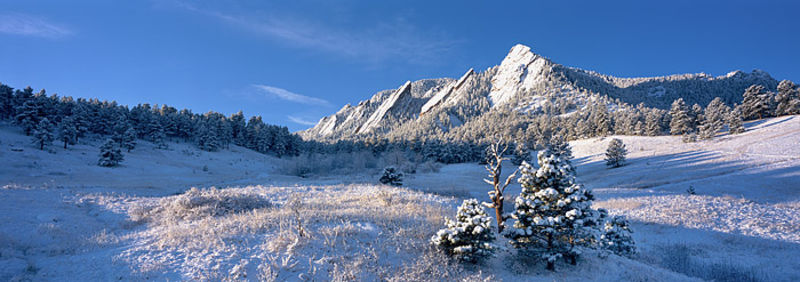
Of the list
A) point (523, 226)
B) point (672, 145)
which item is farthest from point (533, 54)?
point (523, 226)

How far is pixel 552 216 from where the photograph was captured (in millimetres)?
7836

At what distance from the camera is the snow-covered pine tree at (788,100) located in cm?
5508

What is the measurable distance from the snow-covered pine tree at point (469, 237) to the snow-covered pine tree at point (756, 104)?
3551 inches

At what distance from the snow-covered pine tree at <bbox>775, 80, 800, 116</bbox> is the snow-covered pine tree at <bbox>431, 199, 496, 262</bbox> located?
3423 inches

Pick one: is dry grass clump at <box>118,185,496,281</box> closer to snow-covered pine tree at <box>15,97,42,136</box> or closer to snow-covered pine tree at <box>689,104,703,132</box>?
snow-covered pine tree at <box>15,97,42,136</box>

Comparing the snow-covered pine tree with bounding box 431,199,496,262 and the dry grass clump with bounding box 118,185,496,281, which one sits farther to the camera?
the snow-covered pine tree with bounding box 431,199,496,262

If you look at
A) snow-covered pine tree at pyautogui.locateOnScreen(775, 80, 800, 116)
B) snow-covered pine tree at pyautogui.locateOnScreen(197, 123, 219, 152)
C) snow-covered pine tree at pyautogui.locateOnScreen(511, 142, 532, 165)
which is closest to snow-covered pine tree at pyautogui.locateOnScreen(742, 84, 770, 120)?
snow-covered pine tree at pyautogui.locateOnScreen(775, 80, 800, 116)

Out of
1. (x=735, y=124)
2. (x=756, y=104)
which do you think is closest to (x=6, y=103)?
(x=735, y=124)

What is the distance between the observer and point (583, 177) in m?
42.2

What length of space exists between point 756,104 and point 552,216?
88439mm

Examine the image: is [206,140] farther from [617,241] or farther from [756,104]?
[756,104]

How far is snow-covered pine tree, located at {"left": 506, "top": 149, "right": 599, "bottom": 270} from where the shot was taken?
24.9 ft

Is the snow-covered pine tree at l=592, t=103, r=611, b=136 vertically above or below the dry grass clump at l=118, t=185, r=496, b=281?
above

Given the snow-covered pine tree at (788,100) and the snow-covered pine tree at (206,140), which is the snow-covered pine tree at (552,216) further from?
the snow-covered pine tree at (788,100)
